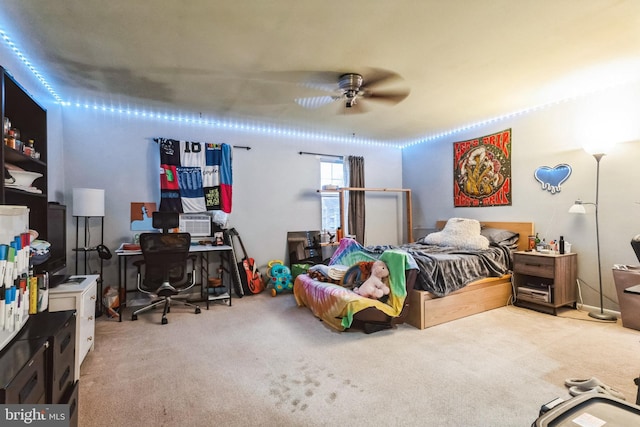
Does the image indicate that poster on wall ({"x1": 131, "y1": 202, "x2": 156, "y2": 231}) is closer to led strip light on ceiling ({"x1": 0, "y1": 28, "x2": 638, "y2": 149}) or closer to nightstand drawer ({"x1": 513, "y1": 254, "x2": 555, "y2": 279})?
led strip light on ceiling ({"x1": 0, "y1": 28, "x2": 638, "y2": 149})

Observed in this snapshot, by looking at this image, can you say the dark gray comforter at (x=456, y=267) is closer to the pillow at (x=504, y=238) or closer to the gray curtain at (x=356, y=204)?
the pillow at (x=504, y=238)

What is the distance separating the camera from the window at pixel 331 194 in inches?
207

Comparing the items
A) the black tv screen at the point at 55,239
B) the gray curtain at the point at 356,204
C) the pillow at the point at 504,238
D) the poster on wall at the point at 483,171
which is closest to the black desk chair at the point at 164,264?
the black tv screen at the point at 55,239

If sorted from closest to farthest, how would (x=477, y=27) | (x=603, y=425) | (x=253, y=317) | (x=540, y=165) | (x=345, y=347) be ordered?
(x=603, y=425) < (x=477, y=27) < (x=345, y=347) < (x=253, y=317) < (x=540, y=165)

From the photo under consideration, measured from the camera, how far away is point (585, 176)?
346 centimetres

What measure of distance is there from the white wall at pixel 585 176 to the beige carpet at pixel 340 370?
30.8 inches

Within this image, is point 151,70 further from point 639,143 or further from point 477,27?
point 639,143

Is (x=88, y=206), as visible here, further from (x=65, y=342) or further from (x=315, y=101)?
(x=315, y=101)

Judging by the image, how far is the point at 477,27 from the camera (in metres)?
2.14

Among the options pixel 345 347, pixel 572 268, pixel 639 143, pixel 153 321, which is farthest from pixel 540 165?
pixel 153 321

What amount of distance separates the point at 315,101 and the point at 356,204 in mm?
2349

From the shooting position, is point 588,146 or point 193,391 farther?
point 588,146

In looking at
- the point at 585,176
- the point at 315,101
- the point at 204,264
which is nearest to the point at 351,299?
the point at 315,101

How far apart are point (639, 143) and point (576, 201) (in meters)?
0.77
